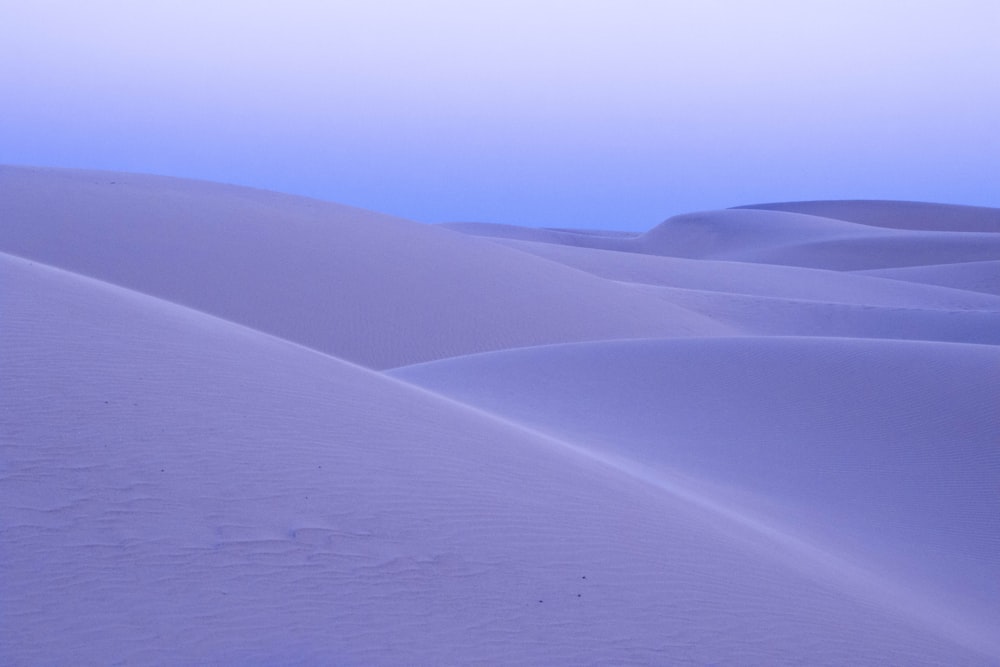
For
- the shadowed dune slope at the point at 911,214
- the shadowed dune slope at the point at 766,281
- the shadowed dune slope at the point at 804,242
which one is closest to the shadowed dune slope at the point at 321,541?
the shadowed dune slope at the point at 766,281

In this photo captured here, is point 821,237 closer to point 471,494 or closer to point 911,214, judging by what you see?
point 911,214

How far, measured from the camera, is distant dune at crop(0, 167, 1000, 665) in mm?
2705

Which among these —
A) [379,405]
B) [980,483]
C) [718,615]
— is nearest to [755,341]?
[980,483]

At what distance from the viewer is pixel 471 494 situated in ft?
12.6

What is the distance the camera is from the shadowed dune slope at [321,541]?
8.49 ft

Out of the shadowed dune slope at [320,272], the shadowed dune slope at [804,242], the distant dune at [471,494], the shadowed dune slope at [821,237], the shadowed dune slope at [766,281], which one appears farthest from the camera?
the shadowed dune slope at [821,237]

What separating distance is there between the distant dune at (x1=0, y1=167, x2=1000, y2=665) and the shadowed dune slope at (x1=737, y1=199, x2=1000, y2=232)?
154ft

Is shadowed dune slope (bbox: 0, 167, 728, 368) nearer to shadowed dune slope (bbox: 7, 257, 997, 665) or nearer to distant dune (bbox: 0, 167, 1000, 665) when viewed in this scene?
distant dune (bbox: 0, 167, 1000, 665)

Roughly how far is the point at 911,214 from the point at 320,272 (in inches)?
1913

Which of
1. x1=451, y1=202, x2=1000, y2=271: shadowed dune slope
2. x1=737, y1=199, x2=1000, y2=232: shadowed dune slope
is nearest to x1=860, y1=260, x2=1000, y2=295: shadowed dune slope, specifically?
x1=451, y1=202, x2=1000, y2=271: shadowed dune slope

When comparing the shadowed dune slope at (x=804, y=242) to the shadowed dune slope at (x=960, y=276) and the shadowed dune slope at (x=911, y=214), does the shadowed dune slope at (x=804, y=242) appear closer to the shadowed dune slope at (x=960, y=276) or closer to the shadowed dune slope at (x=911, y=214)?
the shadowed dune slope at (x=960, y=276)

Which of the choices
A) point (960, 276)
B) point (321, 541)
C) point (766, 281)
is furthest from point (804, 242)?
point (321, 541)

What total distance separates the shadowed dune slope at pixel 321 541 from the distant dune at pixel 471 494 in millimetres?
11

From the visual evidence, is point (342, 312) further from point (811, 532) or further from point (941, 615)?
point (941, 615)
